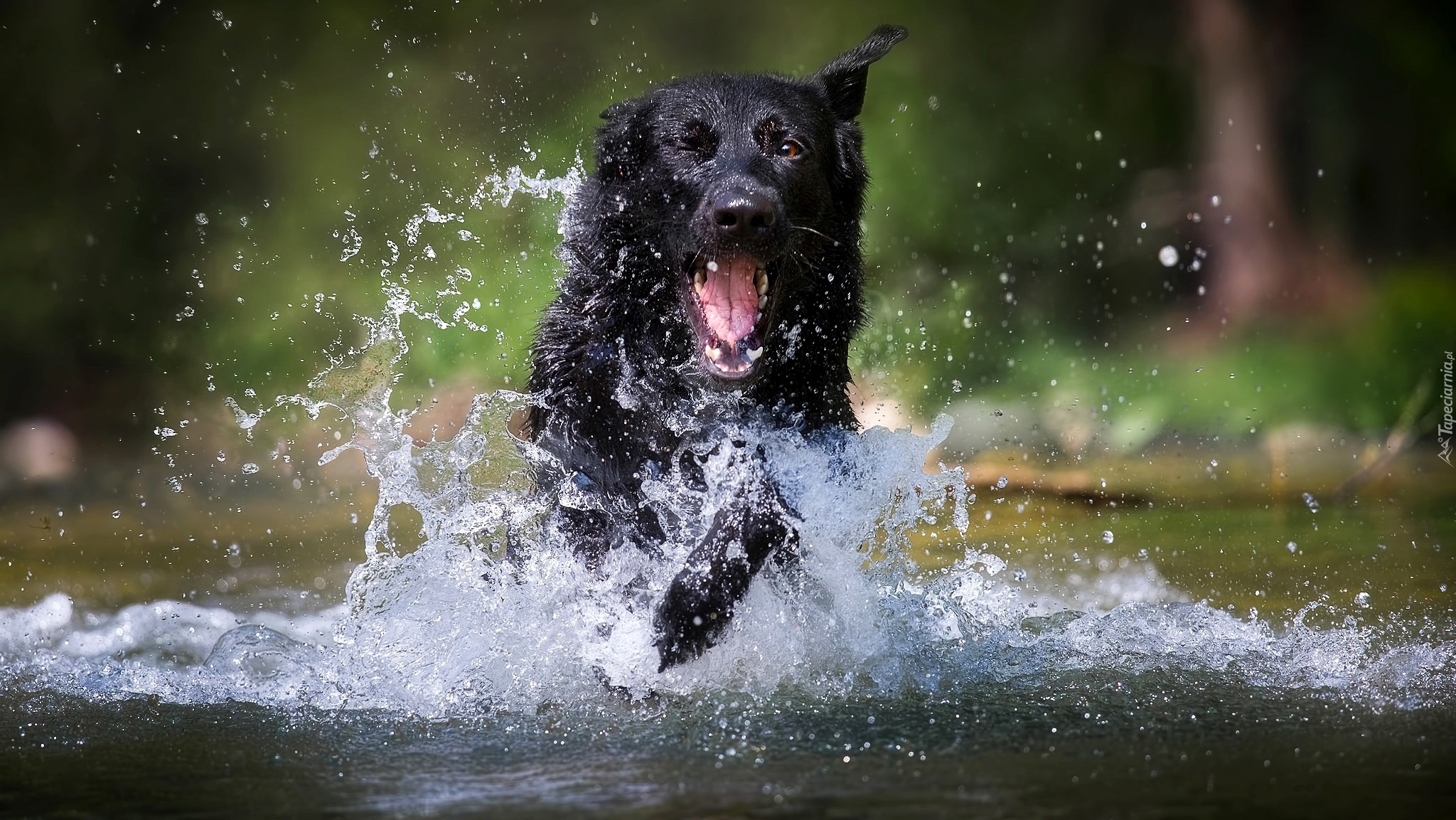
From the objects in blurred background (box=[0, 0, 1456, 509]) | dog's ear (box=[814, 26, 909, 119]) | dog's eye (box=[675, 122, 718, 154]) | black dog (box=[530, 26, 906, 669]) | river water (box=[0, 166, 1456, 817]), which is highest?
blurred background (box=[0, 0, 1456, 509])

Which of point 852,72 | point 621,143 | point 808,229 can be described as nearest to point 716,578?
point 808,229

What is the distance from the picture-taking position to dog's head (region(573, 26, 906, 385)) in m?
3.54

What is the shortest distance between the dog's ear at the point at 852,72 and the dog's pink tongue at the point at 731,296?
0.79m

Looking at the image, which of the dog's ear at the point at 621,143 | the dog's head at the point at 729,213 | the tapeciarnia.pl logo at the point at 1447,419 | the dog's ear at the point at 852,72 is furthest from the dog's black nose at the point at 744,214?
the tapeciarnia.pl logo at the point at 1447,419

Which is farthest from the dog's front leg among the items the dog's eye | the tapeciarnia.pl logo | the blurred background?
the tapeciarnia.pl logo

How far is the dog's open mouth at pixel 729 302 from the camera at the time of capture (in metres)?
3.57

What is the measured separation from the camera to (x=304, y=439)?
30.9 feet

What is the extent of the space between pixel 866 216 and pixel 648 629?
22.7ft

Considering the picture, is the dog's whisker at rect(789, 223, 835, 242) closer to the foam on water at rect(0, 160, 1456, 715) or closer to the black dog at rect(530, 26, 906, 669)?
the black dog at rect(530, 26, 906, 669)

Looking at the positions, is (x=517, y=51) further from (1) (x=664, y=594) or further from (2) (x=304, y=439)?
(1) (x=664, y=594)

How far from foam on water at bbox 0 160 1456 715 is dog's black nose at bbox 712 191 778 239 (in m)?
0.52

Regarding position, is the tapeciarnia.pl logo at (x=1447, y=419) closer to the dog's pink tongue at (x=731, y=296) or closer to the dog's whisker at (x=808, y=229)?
the dog's whisker at (x=808, y=229)

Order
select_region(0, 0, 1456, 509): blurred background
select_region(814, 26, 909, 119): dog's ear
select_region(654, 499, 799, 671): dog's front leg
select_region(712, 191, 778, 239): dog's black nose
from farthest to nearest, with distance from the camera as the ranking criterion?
select_region(0, 0, 1456, 509): blurred background < select_region(814, 26, 909, 119): dog's ear < select_region(712, 191, 778, 239): dog's black nose < select_region(654, 499, 799, 671): dog's front leg

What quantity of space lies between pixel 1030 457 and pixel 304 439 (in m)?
4.85
